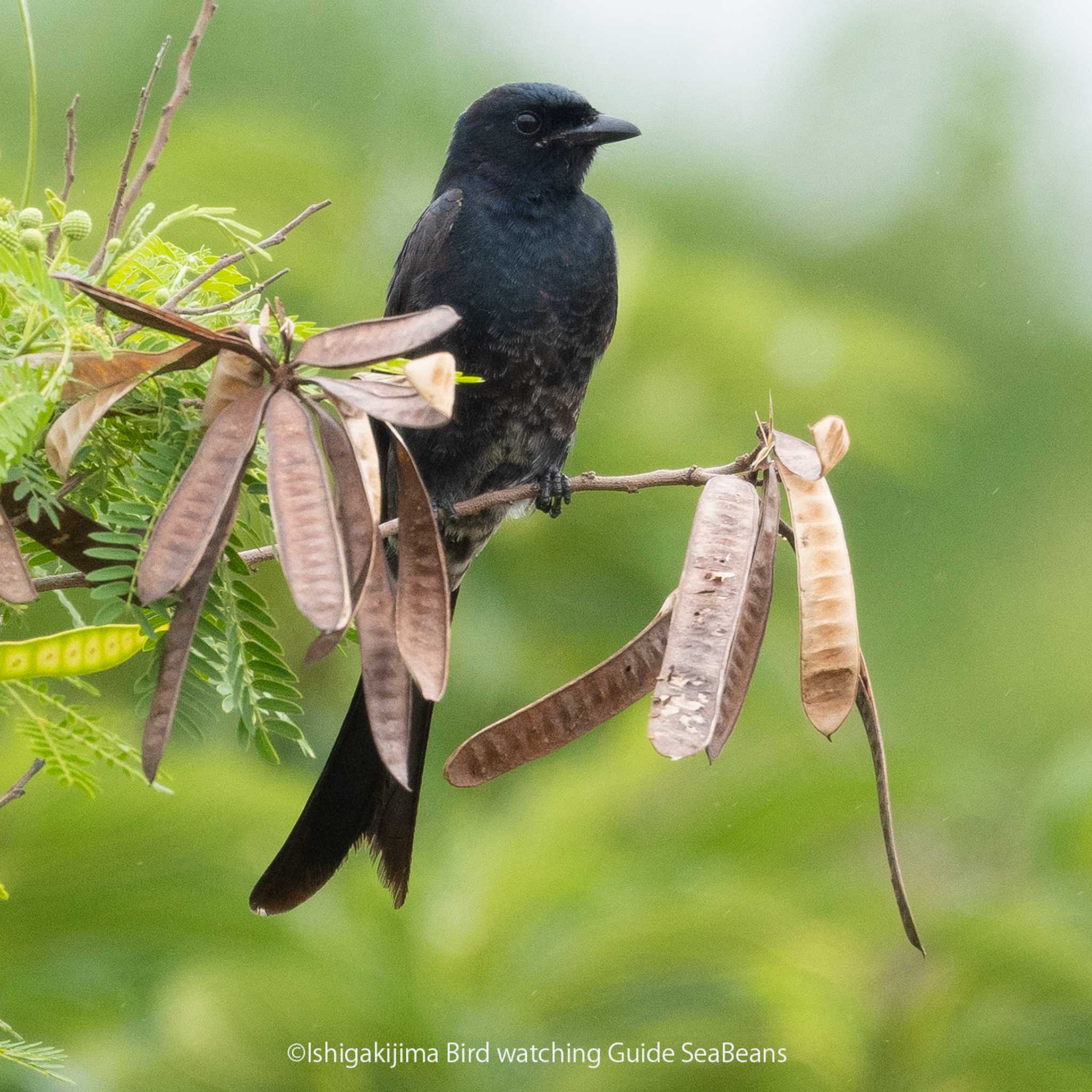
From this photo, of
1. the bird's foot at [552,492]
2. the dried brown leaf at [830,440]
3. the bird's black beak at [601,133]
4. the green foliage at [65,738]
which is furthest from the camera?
the bird's black beak at [601,133]

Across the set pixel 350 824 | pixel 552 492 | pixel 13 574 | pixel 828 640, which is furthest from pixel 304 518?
pixel 552 492

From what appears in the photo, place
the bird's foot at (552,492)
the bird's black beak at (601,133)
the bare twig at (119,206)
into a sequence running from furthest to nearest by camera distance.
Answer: the bird's black beak at (601,133)
the bird's foot at (552,492)
the bare twig at (119,206)

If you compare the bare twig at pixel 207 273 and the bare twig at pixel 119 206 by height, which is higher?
the bare twig at pixel 119 206

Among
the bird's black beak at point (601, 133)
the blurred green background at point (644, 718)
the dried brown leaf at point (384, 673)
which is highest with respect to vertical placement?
the bird's black beak at point (601, 133)

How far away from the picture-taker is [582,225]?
2939 mm

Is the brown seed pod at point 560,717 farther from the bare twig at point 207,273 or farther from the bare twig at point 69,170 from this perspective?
the bare twig at point 69,170

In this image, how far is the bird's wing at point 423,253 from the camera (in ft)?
9.43

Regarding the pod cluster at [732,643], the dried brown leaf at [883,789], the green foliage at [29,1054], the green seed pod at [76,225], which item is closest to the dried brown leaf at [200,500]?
the green seed pod at [76,225]

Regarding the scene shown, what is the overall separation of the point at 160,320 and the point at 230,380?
81 mm

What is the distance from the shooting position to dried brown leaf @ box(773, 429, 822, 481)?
1300 millimetres

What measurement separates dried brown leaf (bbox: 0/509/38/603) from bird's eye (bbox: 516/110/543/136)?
2159 millimetres

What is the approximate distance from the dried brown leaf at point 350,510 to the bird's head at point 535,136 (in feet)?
6.44

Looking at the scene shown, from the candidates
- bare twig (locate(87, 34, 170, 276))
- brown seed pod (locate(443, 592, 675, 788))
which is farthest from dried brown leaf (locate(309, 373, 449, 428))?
brown seed pod (locate(443, 592, 675, 788))

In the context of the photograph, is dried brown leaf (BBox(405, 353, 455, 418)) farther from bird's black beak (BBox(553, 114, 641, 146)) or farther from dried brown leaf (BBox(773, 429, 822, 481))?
bird's black beak (BBox(553, 114, 641, 146))
